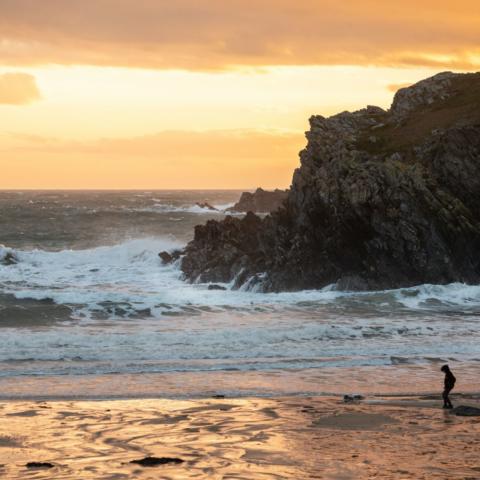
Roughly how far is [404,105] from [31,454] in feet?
202

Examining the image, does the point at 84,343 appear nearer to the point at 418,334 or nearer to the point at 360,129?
the point at 418,334

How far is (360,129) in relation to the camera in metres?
74.1

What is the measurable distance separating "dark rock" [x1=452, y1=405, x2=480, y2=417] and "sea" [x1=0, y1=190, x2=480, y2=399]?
385cm

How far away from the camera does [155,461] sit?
866 inches

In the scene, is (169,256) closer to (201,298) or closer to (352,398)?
(201,298)

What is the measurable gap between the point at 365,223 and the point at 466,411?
102 feet

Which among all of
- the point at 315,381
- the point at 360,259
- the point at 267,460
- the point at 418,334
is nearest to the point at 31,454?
the point at 267,460

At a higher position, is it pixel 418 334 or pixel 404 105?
pixel 404 105

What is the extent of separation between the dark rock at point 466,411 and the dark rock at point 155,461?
958 centimetres

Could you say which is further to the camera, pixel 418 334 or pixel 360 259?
pixel 360 259

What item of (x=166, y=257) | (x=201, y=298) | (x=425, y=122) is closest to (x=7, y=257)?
(x=166, y=257)

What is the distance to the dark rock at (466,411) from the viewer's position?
27.5 meters

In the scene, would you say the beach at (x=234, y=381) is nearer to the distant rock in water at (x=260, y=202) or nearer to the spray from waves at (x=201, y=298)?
the spray from waves at (x=201, y=298)

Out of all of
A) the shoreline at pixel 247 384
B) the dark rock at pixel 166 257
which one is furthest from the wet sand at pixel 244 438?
the dark rock at pixel 166 257
